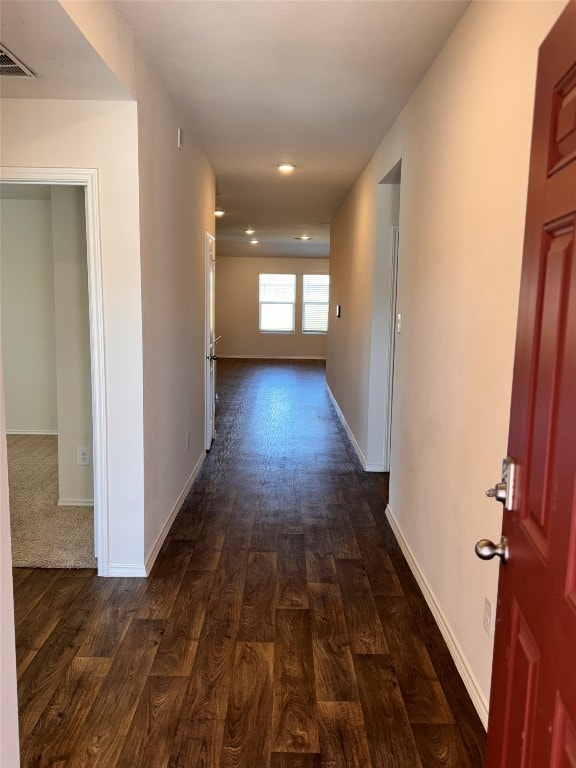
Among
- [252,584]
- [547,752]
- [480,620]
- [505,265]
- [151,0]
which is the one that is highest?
[151,0]

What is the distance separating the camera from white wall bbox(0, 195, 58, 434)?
18.3ft

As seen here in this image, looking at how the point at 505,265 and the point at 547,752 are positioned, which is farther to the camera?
the point at 505,265

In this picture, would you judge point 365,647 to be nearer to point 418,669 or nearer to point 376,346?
point 418,669

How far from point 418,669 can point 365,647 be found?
24cm

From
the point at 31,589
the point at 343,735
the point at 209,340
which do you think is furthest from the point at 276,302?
the point at 343,735

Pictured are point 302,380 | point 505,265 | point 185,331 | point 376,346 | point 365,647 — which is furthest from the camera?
point 302,380

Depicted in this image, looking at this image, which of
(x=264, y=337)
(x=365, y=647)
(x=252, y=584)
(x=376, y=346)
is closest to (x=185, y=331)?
(x=376, y=346)

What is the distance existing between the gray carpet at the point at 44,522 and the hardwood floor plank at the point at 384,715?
1.60 meters

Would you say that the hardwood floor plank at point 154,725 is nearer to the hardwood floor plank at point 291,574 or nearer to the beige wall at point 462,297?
the hardwood floor plank at point 291,574

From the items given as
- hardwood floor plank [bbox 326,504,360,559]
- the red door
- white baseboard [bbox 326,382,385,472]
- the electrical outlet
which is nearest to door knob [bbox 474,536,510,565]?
the red door

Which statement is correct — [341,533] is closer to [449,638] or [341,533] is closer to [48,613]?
[449,638]

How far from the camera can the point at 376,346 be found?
4785mm

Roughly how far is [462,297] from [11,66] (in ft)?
6.58

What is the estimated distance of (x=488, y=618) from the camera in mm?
1976
